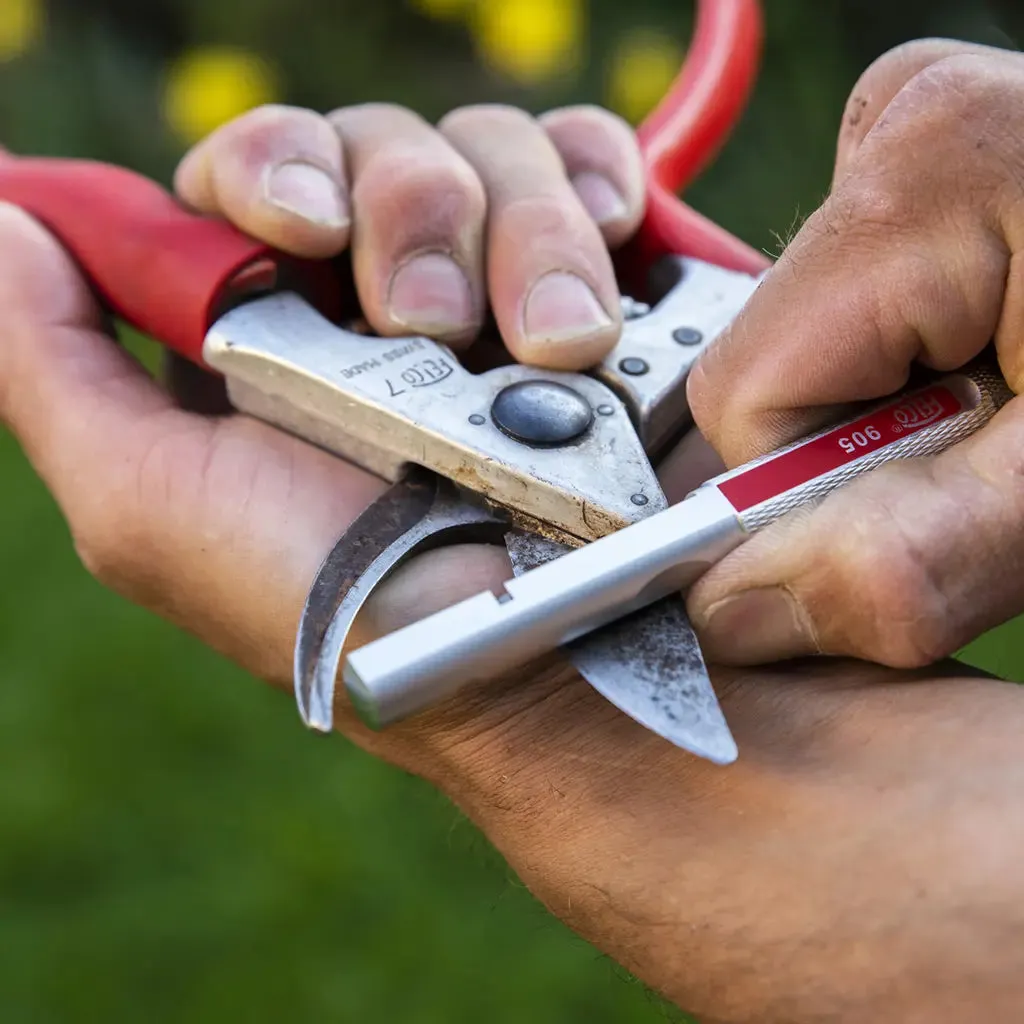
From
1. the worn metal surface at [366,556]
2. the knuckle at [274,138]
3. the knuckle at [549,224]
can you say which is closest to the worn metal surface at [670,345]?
the knuckle at [549,224]

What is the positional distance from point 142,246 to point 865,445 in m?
0.82

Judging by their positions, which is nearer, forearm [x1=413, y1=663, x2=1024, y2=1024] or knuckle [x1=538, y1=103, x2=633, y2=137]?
forearm [x1=413, y1=663, x2=1024, y2=1024]

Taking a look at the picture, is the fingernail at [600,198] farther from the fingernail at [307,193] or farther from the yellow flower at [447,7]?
the yellow flower at [447,7]

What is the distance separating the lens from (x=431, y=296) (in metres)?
1.37

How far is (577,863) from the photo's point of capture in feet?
3.73

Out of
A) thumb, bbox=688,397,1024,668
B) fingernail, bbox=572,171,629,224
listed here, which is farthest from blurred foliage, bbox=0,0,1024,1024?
thumb, bbox=688,397,1024,668

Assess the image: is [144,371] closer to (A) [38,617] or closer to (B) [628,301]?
(B) [628,301]

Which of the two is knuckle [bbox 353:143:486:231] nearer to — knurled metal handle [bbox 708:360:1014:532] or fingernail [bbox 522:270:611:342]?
fingernail [bbox 522:270:611:342]

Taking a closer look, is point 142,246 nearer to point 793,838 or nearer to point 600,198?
point 600,198

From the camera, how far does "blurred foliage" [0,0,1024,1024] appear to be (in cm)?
207

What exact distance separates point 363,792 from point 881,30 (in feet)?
7.04

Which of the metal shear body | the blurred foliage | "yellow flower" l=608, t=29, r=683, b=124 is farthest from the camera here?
"yellow flower" l=608, t=29, r=683, b=124

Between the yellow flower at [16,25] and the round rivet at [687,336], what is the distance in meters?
1.95

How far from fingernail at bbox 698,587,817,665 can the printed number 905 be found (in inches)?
5.5
